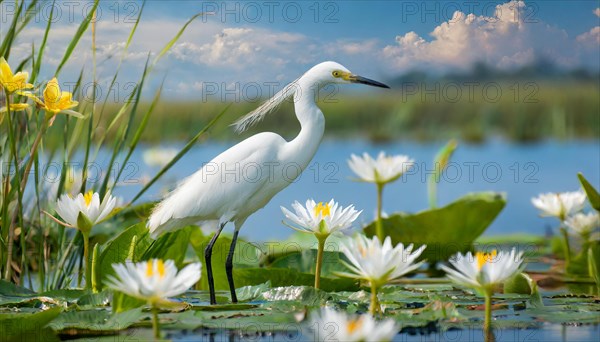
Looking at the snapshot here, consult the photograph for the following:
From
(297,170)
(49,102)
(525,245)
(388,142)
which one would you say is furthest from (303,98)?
(388,142)

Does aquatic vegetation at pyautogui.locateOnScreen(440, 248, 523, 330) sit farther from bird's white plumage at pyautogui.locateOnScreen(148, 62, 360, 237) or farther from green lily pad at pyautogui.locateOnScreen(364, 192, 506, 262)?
green lily pad at pyautogui.locateOnScreen(364, 192, 506, 262)

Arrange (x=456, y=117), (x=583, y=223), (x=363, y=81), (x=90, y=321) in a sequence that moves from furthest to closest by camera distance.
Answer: (x=456, y=117), (x=583, y=223), (x=363, y=81), (x=90, y=321)

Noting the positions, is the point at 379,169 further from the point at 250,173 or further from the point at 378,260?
the point at 378,260

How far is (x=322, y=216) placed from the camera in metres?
2.49

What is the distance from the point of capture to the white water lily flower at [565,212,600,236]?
3529 millimetres

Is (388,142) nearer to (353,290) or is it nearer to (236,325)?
(353,290)

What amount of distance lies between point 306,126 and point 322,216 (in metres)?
0.61

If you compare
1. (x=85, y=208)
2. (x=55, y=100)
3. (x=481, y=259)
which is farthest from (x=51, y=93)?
(x=481, y=259)

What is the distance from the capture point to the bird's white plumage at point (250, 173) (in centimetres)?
294

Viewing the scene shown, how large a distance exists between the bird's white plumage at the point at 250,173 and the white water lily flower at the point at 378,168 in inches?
8.7

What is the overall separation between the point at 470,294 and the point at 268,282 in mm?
774

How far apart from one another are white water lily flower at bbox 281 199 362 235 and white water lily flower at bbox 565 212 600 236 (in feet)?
4.81

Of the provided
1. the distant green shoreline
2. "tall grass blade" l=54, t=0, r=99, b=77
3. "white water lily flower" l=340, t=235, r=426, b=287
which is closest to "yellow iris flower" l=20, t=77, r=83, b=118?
"tall grass blade" l=54, t=0, r=99, b=77

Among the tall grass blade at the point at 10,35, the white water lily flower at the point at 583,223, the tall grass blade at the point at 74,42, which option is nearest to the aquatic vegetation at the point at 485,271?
the white water lily flower at the point at 583,223
